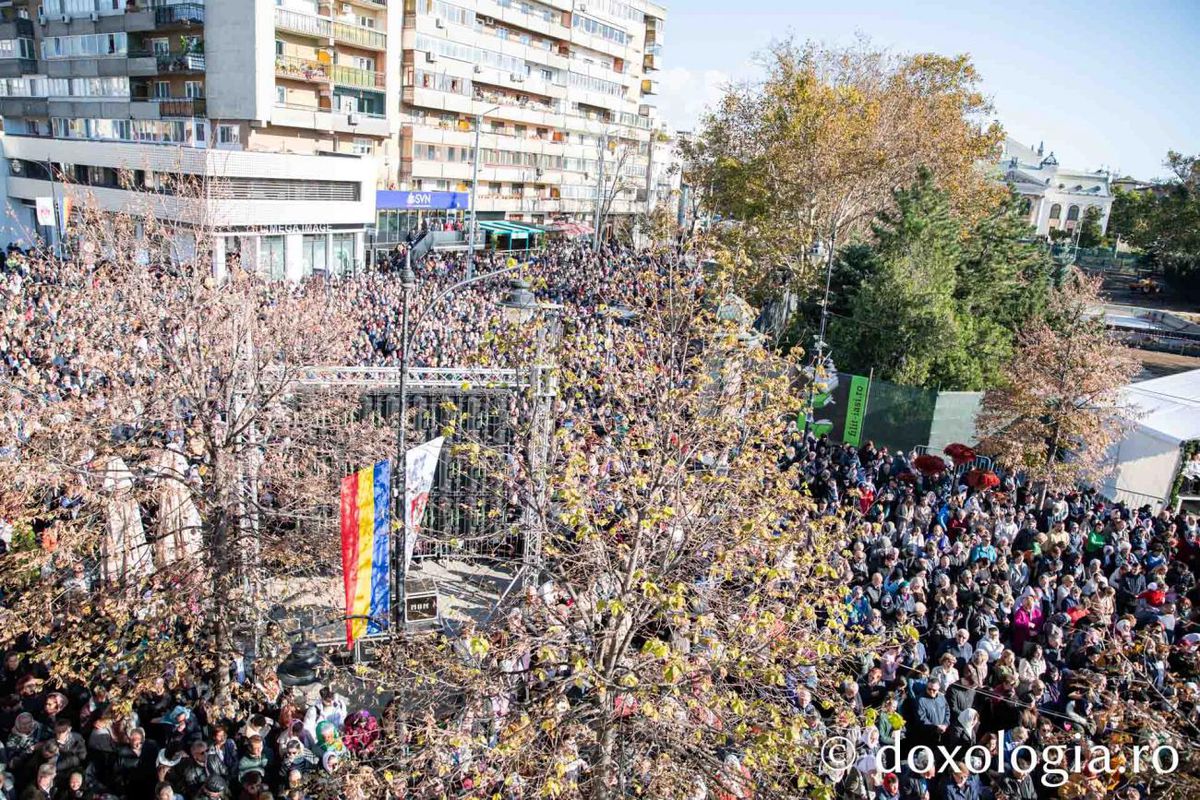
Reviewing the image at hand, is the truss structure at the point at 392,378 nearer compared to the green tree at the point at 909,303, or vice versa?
the truss structure at the point at 392,378

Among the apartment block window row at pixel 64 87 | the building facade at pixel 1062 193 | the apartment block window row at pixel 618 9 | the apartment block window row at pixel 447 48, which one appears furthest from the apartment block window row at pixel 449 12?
the building facade at pixel 1062 193

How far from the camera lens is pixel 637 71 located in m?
69.1

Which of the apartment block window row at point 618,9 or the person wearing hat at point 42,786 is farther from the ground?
→ the apartment block window row at point 618,9

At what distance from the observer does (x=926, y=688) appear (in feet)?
29.5

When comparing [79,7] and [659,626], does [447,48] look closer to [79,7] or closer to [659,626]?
[79,7]

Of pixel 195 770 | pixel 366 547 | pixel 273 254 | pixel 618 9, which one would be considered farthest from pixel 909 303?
pixel 618 9

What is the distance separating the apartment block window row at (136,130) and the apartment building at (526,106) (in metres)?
10.4

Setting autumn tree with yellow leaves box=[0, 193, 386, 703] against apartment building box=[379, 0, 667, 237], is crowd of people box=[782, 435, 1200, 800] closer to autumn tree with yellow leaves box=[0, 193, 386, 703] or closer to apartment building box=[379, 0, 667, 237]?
autumn tree with yellow leaves box=[0, 193, 386, 703]

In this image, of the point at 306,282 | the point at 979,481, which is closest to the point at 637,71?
the point at 306,282

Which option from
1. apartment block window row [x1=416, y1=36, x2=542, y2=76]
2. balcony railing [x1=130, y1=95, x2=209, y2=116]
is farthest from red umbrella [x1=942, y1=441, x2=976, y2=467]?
apartment block window row [x1=416, y1=36, x2=542, y2=76]

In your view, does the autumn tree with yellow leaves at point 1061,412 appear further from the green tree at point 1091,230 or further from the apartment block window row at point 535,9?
the green tree at point 1091,230

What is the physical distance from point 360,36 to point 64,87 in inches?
632

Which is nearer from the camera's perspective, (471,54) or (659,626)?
(659,626)

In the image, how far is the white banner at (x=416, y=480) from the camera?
387 inches
